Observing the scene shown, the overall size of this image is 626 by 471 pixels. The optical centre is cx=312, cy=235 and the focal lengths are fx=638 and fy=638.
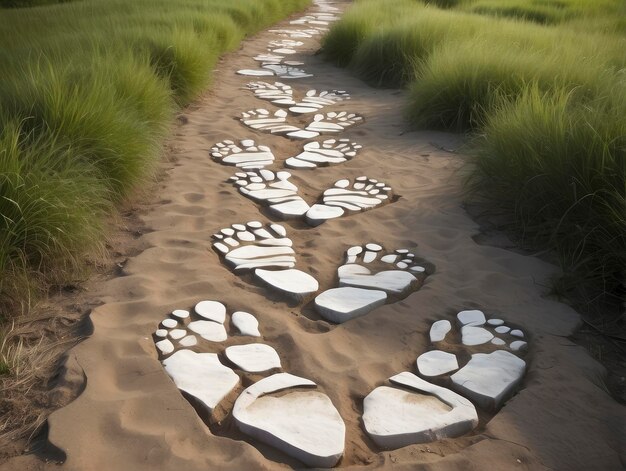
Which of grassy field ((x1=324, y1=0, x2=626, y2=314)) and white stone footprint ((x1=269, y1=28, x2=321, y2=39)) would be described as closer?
grassy field ((x1=324, y1=0, x2=626, y2=314))

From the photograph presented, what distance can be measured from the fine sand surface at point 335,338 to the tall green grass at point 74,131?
273mm

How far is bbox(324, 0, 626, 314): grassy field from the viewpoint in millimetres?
2969

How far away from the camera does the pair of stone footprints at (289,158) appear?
175 inches

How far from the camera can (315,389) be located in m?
2.17

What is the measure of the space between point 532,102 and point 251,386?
2721 millimetres

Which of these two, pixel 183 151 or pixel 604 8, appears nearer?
pixel 183 151

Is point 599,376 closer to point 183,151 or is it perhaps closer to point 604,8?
point 183,151

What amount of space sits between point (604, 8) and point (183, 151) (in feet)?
27.0

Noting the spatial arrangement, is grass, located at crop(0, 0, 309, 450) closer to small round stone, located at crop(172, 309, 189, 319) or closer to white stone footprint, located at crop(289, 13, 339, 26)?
small round stone, located at crop(172, 309, 189, 319)

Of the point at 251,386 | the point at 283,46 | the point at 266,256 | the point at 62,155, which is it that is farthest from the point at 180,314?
the point at 283,46

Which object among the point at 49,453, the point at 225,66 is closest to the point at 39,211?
the point at 49,453

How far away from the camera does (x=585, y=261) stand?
9.29 ft

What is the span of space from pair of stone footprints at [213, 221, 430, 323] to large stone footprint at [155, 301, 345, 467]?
335 mm

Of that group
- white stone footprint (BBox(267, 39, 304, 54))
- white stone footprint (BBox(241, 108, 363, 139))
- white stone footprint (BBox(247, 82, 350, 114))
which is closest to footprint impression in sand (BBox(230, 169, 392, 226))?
white stone footprint (BBox(241, 108, 363, 139))
